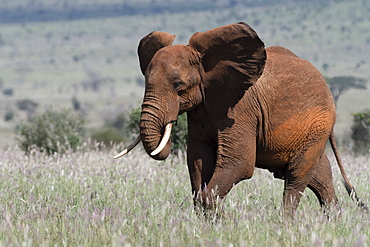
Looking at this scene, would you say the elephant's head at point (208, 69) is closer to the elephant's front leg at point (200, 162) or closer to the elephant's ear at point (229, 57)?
the elephant's ear at point (229, 57)

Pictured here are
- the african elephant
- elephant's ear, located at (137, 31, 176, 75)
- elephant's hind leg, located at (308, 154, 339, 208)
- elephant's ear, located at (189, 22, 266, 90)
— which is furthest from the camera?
elephant's hind leg, located at (308, 154, 339, 208)

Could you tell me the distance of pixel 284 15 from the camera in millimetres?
141375

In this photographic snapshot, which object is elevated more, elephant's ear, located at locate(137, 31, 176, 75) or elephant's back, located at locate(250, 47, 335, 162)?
elephant's ear, located at locate(137, 31, 176, 75)

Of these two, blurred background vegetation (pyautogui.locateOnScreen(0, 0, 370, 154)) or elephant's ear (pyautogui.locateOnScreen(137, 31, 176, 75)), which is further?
blurred background vegetation (pyautogui.locateOnScreen(0, 0, 370, 154))

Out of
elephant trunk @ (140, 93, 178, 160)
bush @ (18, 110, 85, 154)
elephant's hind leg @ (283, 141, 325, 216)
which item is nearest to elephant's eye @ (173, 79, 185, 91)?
elephant trunk @ (140, 93, 178, 160)

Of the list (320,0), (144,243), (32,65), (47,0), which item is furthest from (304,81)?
(47,0)

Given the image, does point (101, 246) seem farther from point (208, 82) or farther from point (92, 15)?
point (92, 15)

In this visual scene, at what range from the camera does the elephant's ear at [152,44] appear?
7.05m

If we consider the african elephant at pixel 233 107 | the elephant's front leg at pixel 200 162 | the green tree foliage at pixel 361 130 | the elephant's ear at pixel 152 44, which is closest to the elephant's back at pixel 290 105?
the african elephant at pixel 233 107

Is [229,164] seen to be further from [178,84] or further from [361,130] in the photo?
[361,130]

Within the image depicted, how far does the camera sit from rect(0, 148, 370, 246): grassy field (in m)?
5.27

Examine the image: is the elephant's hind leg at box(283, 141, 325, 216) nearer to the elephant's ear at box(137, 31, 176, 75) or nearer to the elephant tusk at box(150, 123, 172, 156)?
the elephant tusk at box(150, 123, 172, 156)

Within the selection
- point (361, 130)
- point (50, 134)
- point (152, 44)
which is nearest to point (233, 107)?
point (152, 44)

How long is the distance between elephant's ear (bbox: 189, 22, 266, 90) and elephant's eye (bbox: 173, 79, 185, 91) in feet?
1.08
